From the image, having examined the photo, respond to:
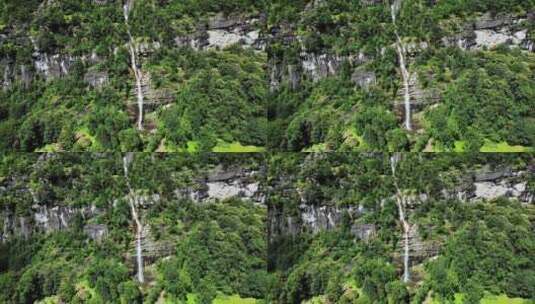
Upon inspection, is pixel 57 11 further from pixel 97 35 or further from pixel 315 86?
pixel 315 86

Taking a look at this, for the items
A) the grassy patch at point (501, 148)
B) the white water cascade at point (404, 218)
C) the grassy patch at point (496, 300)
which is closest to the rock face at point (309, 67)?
the white water cascade at point (404, 218)

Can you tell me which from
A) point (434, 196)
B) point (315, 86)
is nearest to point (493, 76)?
point (434, 196)

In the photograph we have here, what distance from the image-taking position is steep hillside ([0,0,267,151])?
4.54m

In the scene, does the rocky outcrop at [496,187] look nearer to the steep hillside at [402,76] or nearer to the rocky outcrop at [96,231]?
the steep hillside at [402,76]

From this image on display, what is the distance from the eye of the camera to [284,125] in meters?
4.55

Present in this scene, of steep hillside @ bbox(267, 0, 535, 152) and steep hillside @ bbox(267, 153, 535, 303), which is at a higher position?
steep hillside @ bbox(267, 0, 535, 152)

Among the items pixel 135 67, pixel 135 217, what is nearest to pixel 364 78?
pixel 135 67

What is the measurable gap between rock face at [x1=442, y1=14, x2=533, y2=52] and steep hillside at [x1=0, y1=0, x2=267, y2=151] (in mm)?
1315

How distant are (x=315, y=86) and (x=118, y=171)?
55.8 inches

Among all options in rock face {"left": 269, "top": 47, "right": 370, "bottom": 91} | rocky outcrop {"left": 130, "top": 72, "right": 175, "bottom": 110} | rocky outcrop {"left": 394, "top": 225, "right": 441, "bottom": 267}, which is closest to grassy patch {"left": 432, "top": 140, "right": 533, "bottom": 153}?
rocky outcrop {"left": 394, "top": 225, "right": 441, "bottom": 267}

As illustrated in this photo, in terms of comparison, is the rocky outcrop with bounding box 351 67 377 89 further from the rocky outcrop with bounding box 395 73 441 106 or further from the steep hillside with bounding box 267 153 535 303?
the steep hillside with bounding box 267 153 535 303

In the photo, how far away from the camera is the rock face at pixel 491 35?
177 inches

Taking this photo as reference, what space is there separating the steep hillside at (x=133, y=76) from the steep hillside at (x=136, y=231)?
15 centimetres

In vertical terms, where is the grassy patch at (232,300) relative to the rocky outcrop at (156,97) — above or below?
below
